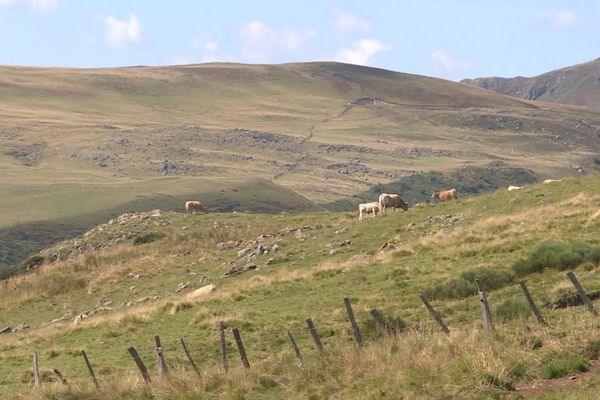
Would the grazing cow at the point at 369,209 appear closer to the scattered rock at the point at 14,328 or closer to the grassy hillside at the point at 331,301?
the grassy hillside at the point at 331,301

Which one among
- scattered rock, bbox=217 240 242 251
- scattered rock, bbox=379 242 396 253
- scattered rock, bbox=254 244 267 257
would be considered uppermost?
scattered rock, bbox=379 242 396 253

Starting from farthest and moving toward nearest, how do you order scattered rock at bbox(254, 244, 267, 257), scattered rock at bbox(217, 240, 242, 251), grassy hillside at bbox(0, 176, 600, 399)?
scattered rock at bbox(217, 240, 242, 251), scattered rock at bbox(254, 244, 267, 257), grassy hillside at bbox(0, 176, 600, 399)

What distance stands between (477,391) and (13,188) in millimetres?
157115

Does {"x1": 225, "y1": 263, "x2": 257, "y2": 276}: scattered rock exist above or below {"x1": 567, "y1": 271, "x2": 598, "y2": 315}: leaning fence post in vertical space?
below

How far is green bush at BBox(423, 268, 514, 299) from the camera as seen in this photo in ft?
77.4

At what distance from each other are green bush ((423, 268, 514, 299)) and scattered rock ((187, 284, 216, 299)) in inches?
453

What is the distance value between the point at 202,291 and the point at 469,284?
13.3 meters

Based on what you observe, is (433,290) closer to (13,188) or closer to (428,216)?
(428,216)

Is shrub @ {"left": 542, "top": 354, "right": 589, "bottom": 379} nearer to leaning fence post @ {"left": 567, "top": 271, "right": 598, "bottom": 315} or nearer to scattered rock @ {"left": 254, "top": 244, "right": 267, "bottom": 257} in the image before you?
leaning fence post @ {"left": 567, "top": 271, "right": 598, "bottom": 315}

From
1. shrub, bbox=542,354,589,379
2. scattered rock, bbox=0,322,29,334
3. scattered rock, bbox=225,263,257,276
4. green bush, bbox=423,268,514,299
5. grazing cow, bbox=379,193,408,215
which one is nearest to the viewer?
shrub, bbox=542,354,589,379

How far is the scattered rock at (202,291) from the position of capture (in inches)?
1306

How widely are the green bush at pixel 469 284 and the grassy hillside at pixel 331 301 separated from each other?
51 mm

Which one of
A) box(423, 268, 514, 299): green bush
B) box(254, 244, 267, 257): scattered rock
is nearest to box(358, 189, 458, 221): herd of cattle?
box(254, 244, 267, 257): scattered rock

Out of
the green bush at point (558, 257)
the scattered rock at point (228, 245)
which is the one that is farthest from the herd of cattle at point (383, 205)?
the green bush at point (558, 257)
